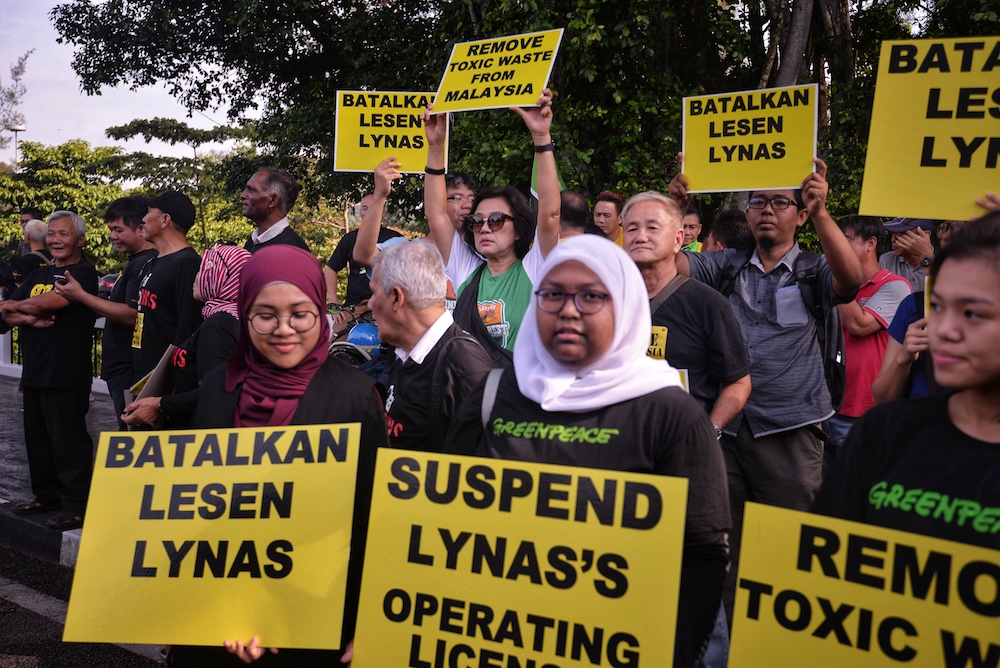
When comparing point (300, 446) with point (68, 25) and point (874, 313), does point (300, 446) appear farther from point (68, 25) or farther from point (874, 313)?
point (68, 25)

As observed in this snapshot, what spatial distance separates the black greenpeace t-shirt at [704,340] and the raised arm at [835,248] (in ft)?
1.49

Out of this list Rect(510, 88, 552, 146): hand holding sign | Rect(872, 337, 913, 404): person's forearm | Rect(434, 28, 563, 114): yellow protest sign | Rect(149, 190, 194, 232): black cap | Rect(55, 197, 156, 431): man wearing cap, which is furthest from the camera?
Rect(55, 197, 156, 431): man wearing cap

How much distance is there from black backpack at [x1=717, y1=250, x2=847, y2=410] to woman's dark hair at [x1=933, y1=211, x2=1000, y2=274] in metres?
2.29

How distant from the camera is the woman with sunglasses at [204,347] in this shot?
140 inches

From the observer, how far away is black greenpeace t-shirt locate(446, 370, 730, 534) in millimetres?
2250

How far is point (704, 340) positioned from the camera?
3814 mm

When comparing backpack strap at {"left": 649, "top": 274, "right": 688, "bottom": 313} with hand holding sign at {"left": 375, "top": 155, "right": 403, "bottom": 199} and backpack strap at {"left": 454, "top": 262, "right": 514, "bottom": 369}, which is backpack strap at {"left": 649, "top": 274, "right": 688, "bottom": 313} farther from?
hand holding sign at {"left": 375, "top": 155, "right": 403, "bottom": 199}

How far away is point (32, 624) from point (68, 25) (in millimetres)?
12780

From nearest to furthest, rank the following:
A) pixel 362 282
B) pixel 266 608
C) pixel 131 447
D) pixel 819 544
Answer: pixel 819 544
pixel 266 608
pixel 131 447
pixel 362 282

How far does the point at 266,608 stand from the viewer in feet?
7.99

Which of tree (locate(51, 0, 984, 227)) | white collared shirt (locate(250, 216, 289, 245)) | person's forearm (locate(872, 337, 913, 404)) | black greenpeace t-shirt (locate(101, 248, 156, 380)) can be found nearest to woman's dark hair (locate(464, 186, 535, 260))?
white collared shirt (locate(250, 216, 289, 245))

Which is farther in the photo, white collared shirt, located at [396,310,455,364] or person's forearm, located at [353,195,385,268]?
person's forearm, located at [353,195,385,268]

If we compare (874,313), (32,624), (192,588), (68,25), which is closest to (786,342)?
(874,313)

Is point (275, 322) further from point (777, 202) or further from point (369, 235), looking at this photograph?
point (369, 235)
